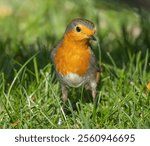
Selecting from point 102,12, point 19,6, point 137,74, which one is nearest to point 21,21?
point 19,6

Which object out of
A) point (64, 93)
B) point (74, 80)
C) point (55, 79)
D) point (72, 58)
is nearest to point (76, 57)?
point (72, 58)

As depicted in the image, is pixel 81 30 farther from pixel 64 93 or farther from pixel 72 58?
pixel 64 93

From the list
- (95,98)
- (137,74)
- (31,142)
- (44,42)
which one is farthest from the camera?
(44,42)

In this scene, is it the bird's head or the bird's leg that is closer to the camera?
the bird's head

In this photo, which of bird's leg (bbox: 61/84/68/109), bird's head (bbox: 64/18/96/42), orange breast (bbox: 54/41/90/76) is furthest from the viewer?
bird's leg (bbox: 61/84/68/109)

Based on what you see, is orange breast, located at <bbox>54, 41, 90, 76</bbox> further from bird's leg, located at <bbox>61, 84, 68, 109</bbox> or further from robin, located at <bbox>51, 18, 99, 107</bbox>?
bird's leg, located at <bbox>61, 84, 68, 109</bbox>

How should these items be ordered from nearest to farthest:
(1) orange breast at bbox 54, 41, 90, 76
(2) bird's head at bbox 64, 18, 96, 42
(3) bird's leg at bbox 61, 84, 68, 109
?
(2) bird's head at bbox 64, 18, 96, 42, (1) orange breast at bbox 54, 41, 90, 76, (3) bird's leg at bbox 61, 84, 68, 109

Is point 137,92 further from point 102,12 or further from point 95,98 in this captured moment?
point 102,12

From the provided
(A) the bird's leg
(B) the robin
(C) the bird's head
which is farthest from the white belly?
(C) the bird's head
